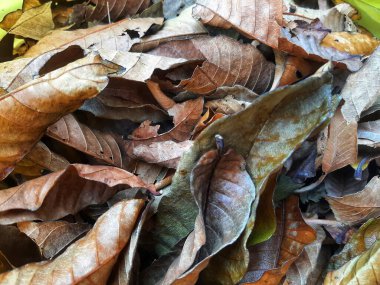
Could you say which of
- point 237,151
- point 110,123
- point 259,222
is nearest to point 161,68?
point 110,123

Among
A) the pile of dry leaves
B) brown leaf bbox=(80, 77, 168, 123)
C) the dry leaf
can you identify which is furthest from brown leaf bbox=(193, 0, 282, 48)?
brown leaf bbox=(80, 77, 168, 123)

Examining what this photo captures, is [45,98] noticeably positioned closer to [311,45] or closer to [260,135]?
[260,135]

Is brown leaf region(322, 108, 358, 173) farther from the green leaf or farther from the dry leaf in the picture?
the green leaf

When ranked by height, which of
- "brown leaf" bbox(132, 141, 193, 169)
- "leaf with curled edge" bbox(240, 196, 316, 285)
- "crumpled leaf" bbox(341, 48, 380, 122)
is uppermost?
"crumpled leaf" bbox(341, 48, 380, 122)

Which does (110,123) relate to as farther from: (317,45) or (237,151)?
(317,45)

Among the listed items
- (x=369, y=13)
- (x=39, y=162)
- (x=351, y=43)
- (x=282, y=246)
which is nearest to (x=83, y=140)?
(x=39, y=162)

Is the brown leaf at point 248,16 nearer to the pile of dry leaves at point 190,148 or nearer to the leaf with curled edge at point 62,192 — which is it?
the pile of dry leaves at point 190,148
